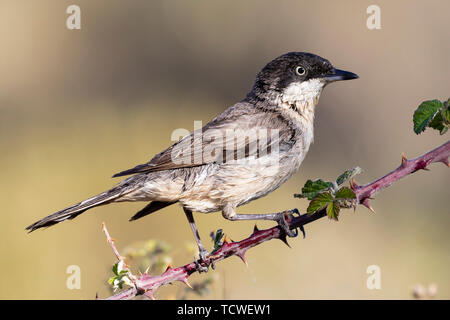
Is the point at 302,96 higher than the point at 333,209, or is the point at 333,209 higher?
the point at 302,96

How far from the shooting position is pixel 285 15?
31.5 ft

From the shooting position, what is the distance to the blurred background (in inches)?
267

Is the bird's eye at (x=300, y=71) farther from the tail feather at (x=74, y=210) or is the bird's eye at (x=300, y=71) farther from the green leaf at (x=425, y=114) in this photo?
the green leaf at (x=425, y=114)

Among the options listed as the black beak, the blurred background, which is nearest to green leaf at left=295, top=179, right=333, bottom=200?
the black beak

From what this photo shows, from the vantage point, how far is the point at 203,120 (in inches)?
359

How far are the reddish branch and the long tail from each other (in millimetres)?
903

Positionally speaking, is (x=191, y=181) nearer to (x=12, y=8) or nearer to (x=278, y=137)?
(x=278, y=137)

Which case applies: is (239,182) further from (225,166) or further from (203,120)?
(203,120)

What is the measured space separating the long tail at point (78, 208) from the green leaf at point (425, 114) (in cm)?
212

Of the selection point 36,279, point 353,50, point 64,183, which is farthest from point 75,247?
point 353,50

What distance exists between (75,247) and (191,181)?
10.3 feet

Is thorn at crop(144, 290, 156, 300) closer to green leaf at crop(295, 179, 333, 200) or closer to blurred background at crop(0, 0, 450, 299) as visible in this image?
green leaf at crop(295, 179, 333, 200)

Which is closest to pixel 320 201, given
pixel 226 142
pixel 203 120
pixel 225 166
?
pixel 225 166

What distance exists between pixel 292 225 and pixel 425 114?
83cm
